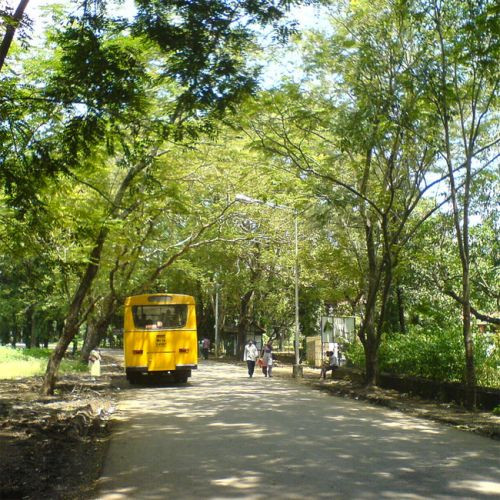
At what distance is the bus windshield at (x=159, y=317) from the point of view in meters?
24.2

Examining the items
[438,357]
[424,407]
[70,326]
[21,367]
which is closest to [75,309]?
[70,326]

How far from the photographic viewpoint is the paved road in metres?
6.89

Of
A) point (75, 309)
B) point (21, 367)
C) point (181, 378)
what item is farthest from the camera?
point (21, 367)

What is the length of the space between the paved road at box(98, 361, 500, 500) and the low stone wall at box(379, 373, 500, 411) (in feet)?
7.33

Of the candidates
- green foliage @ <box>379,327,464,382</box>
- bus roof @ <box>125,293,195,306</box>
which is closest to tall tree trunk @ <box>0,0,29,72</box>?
green foliage @ <box>379,327,464,382</box>

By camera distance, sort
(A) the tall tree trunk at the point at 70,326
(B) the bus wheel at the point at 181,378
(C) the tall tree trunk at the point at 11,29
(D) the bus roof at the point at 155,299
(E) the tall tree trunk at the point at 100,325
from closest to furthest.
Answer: (C) the tall tree trunk at the point at 11,29, (A) the tall tree trunk at the point at 70,326, (D) the bus roof at the point at 155,299, (B) the bus wheel at the point at 181,378, (E) the tall tree trunk at the point at 100,325

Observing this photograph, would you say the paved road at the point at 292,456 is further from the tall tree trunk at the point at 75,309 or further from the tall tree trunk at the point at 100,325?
the tall tree trunk at the point at 100,325

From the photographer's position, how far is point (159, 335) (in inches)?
949

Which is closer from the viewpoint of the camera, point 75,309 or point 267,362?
point 75,309

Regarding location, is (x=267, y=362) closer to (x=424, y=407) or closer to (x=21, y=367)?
(x=21, y=367)

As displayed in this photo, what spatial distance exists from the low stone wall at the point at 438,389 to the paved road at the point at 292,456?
2.24 m

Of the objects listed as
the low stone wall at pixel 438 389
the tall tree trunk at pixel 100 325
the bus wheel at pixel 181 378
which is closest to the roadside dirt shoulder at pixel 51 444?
the bus wheel at pixel 181 378

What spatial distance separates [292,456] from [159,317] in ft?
52.4

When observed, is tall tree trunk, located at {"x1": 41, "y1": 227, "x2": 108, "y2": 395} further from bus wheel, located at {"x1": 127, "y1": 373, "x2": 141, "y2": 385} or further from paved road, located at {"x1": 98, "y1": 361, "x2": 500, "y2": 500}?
bus wheel, located at {"x1": 127, "y1": 373, "x2": 141, "y2": 385}
